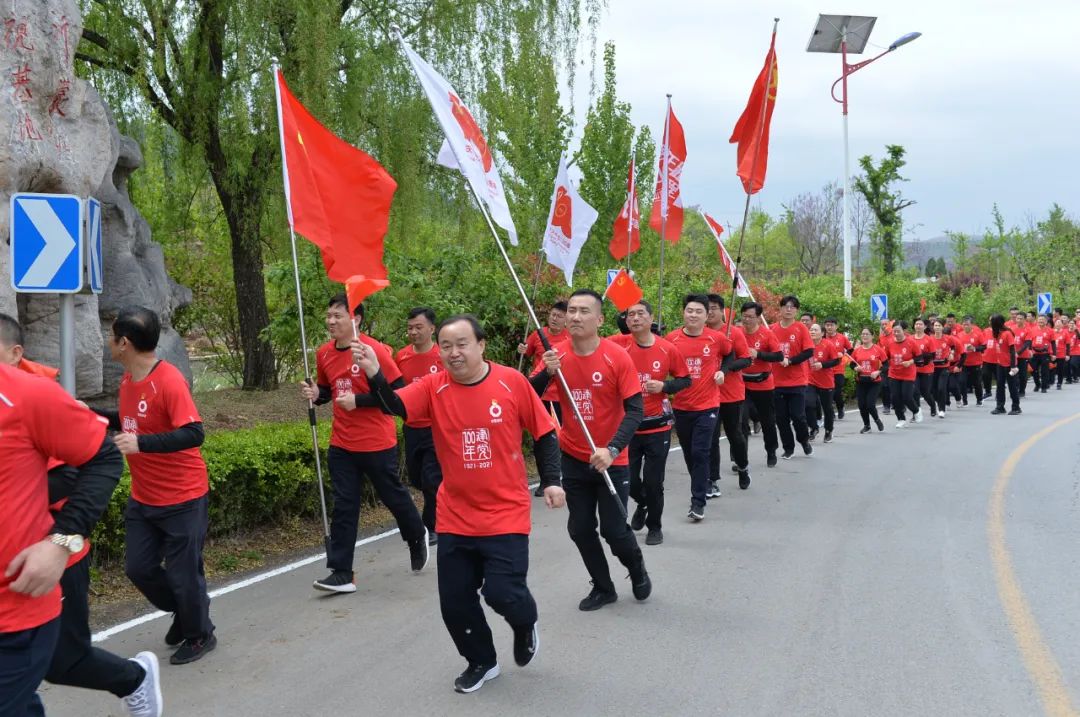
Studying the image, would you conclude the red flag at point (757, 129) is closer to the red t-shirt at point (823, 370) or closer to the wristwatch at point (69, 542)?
the red t-shirt at point (823, 370)

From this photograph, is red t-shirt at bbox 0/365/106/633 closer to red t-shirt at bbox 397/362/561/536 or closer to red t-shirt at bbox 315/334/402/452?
red t-shirt at bbox 397/362/561/536

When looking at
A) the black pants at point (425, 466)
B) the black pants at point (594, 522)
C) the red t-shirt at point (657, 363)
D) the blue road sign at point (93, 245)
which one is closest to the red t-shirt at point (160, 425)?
the blue road sign at point (93, 245)

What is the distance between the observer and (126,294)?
11836 mm

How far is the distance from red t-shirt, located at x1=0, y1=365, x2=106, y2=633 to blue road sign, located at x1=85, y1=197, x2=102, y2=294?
2.39 meters

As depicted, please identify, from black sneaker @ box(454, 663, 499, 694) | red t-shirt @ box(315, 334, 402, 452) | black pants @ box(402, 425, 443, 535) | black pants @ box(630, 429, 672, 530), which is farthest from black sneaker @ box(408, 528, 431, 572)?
black sneaker @ box(454, 663, 499, 694)

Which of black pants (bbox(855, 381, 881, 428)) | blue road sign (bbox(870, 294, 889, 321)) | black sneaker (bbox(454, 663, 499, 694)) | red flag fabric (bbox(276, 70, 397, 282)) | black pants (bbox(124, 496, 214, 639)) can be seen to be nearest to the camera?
black sneaker (bbox(454, 663, 499, 694))

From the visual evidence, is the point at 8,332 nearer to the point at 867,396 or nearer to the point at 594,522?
the point at 594,522

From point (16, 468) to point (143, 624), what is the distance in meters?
3.46

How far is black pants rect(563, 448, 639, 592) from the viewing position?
6.36m

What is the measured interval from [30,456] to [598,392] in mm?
3967

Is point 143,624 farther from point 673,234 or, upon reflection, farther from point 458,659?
point 673,234

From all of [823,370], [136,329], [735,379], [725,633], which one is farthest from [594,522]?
[823,370]

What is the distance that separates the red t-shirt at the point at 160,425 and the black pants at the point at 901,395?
50.8 feet

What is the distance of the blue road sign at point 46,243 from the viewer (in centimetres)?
529
